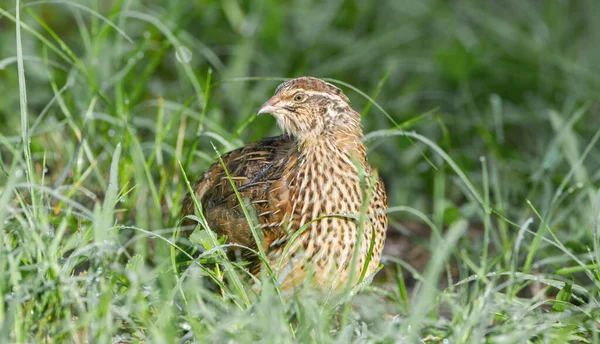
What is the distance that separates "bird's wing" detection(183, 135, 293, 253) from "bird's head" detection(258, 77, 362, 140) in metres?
0.19

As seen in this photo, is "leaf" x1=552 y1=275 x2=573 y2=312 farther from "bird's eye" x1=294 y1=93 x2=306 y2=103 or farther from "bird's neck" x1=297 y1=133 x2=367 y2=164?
"bird's eye" x1=294 y1=93 x2=306 y2=103

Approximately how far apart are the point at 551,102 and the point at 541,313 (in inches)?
133

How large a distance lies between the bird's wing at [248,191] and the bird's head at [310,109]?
0.19m

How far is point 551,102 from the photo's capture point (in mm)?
6578

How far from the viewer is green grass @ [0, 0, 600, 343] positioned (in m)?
3.26

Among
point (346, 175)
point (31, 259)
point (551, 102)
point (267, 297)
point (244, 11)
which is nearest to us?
point (267, 297)

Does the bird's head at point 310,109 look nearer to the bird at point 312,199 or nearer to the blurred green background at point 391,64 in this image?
the bird at point 312,199

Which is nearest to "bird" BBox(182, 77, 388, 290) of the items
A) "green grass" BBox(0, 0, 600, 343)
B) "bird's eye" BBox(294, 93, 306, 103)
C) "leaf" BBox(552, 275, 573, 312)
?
"bird's eye" BBox(294, 93, 306, 103)

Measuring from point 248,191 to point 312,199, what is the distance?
1.17ft

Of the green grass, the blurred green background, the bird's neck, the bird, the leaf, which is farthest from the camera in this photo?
the blurred green background

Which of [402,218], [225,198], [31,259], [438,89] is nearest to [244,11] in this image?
[438,89]

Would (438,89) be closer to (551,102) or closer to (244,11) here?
(551,102)

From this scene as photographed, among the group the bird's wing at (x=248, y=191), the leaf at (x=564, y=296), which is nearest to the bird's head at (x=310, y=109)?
the bird's wing at (x=248, y=191)

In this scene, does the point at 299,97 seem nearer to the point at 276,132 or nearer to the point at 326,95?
the point at 326,95
